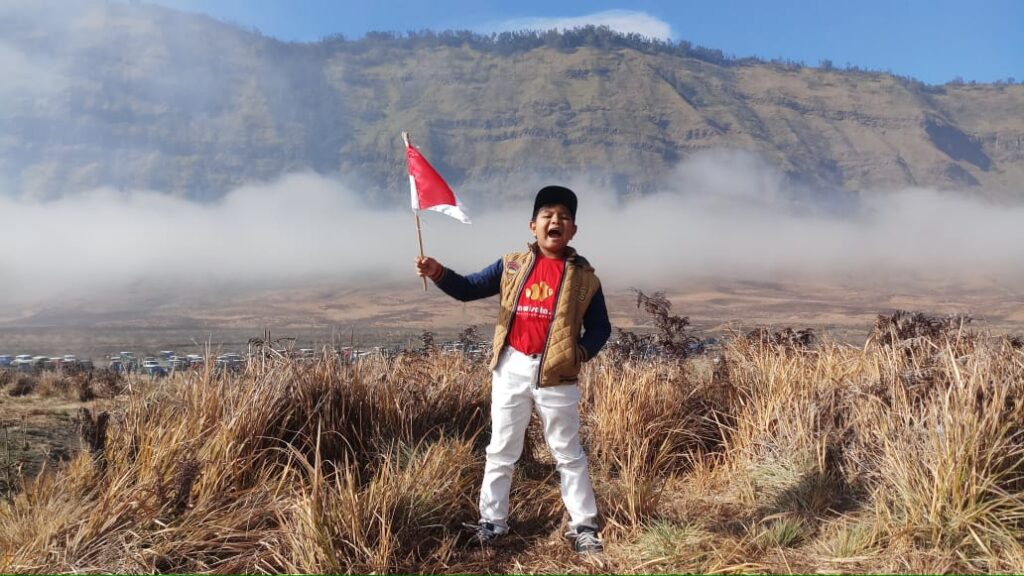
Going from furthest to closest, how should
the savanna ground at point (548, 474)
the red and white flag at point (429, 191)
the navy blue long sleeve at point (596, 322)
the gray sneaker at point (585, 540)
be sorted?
the red and white flag at point (429, 191) < the navy blue long sleeve at point (596, 322) < the gray sneaker at point (585, 540) < the savanna ground at point (548, 474)

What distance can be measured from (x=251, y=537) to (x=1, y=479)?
119 inches

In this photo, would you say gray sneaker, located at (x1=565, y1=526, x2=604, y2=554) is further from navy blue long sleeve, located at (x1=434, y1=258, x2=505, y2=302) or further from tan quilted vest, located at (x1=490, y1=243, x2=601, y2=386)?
navy blue long sleeve, located at (x1=434, y1=258, x2=505, y2=302)

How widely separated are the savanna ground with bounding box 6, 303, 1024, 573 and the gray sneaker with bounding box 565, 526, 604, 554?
0.23 ft

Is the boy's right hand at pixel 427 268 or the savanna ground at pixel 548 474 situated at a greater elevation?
the boy's right hand at pixel 427 268

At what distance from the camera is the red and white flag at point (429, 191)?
183 inches

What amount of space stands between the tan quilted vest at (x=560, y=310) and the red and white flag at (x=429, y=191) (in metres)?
0.47

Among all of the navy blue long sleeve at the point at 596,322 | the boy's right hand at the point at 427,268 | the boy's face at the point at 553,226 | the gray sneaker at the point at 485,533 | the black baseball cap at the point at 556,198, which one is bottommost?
the gray sneaker at the point at 485,533

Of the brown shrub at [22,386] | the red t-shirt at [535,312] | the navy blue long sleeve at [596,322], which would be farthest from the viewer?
the brown shrub at [22,386]

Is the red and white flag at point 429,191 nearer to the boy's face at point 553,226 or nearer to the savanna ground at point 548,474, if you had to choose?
the boy's face at point 553,226

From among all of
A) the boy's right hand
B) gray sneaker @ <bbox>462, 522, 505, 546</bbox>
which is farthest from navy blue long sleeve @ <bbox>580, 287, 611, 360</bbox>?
gray sneaker @ <bbox>462, 522, 505, 546</bbox>

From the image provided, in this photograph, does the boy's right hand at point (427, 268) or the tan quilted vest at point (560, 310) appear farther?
the boy's right hand at point (427, 268)

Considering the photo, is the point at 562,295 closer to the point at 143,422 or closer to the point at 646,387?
the point at 646,387

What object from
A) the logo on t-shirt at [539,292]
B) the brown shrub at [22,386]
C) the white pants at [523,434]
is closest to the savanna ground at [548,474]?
the white pants at [523,434]

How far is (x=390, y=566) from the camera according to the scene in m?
3.80
